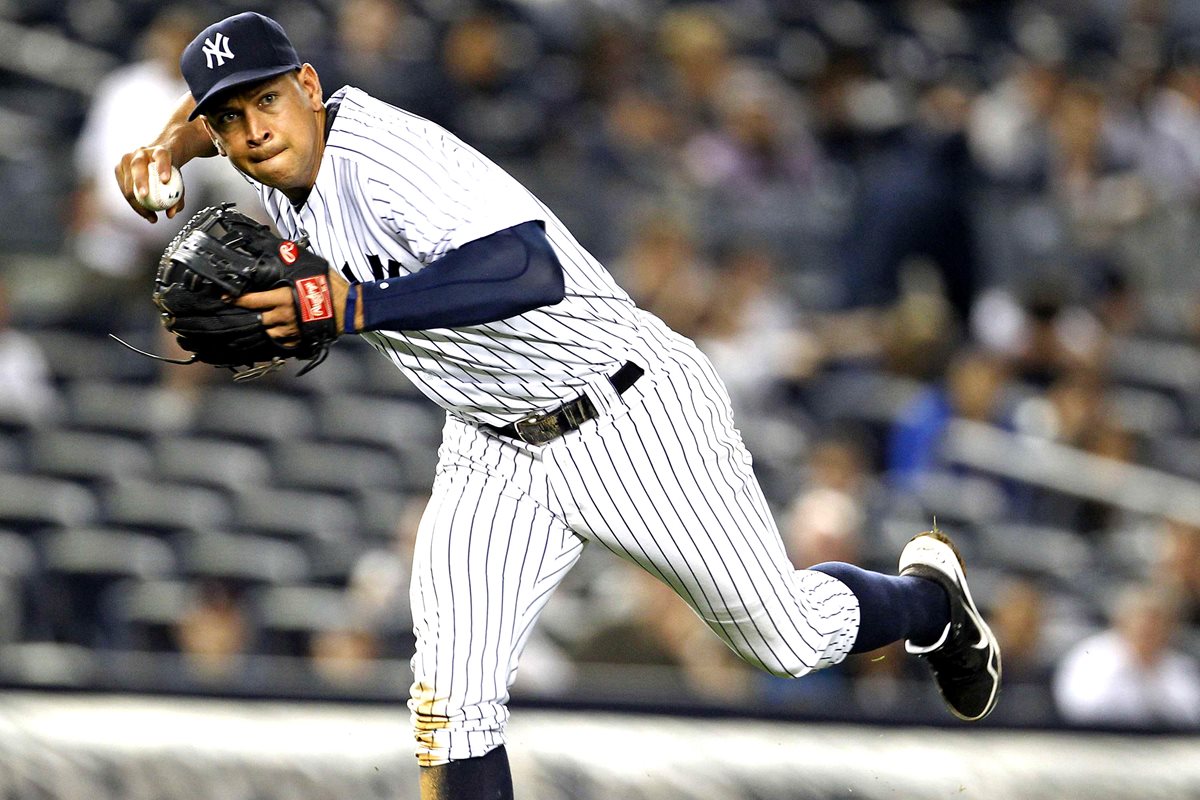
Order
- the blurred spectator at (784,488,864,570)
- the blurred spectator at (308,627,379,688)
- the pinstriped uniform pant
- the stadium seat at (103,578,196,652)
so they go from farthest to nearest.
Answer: the stadium seat at (103,578,196,652) → the blurred spectator at (308,627,379,688) → the blurred spectator at (784,488,864,570) → the pinstriped uniform pant

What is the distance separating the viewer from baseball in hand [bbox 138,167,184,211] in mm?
3234

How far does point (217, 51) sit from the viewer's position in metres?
3.01

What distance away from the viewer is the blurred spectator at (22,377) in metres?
7.29

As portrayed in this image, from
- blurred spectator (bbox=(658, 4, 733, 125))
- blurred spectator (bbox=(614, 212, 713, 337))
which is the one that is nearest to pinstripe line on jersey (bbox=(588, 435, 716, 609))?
blurred spectator (bbox=(614, 212, 713, 337))

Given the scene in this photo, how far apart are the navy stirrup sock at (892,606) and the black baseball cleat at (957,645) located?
0.10 feet

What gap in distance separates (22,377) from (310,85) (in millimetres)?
4617

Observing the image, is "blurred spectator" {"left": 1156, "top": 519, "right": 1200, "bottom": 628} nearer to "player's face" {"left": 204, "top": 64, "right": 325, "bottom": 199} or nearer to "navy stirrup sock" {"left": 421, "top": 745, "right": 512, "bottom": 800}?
"navy stirrup sock" {"left": 421, "top": 745, "right": 512, "bottom": 800}

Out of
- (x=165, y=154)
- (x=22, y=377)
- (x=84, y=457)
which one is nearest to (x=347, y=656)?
(x=84, y=457)

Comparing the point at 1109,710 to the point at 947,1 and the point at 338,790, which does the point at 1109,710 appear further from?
the point at 947,1

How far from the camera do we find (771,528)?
3.53 meters

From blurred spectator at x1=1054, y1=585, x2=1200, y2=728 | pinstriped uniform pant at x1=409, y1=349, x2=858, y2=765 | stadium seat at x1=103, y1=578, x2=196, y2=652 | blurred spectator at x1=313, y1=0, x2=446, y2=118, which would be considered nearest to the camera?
pinstriped uniform pant at x1=409, y1=349, x2=858, y2=765

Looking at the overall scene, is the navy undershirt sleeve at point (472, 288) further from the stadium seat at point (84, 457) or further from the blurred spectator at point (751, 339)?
the stadium seat at point (84, 457)

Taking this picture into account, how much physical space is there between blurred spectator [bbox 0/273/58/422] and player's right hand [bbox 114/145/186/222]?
4.20 m

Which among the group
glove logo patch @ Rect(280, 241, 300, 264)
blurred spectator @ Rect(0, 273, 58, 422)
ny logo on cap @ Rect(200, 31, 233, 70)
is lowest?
glove logo patch @ Rect(280, 241, 300, 264)
